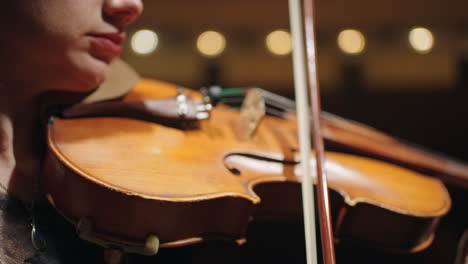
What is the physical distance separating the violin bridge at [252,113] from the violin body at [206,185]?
2 cm

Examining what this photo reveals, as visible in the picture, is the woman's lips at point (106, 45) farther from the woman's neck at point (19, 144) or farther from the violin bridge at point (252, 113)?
the violin bridge at point (252, 113)

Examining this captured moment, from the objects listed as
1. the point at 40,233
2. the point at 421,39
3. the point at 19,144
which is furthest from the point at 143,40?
the point at 40,233

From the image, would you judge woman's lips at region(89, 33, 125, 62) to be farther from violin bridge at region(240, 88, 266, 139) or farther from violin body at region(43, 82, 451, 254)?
violin bridge at region(240, 88, 266, 139)

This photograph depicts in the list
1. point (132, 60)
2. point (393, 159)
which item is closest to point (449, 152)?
point (393, 159)

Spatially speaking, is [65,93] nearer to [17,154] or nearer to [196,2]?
[17,154]

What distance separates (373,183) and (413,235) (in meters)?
0.14

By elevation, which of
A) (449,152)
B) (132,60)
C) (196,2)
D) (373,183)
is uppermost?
(196,2)

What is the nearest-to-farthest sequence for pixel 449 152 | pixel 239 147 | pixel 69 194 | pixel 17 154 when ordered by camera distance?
pixel 69 194 → pixel 17 154 → pixel 239 147 → pixel 449 152

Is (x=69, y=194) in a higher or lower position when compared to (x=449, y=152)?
lower

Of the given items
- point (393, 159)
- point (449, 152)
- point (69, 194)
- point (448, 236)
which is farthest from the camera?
point (449, 152)

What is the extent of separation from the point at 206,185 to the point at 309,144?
31cm

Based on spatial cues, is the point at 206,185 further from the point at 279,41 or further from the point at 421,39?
the point at 421,39

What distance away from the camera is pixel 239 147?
0.92 m

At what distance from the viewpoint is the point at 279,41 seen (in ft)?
9.98
